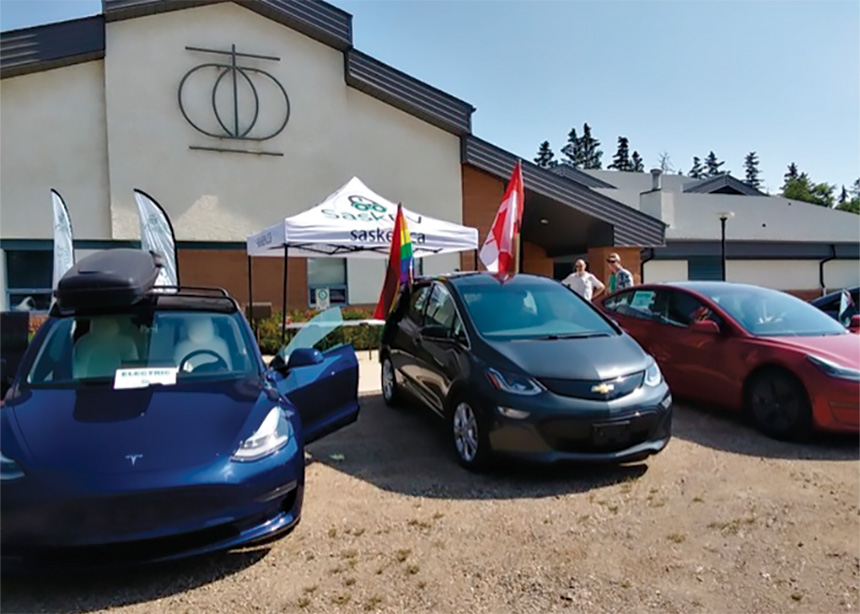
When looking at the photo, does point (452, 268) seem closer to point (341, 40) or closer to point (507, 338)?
point (341, 40)

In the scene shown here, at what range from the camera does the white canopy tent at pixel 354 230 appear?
319 inches

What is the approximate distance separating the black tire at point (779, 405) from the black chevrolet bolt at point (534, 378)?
1390 mm

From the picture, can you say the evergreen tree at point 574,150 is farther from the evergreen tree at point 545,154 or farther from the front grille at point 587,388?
the front grille at point 587,388

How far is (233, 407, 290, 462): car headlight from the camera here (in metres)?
3.05

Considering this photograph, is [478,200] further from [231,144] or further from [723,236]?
[723,236]

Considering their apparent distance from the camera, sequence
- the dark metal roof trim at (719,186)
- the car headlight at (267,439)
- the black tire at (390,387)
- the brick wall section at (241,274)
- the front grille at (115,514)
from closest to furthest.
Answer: the front grille at (115,514), the car headlight at (267,439), the black tire at (390,387), the brick wall section at (241,274), the dark metal roof trim at (719,186)

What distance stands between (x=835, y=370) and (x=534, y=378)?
2726mm

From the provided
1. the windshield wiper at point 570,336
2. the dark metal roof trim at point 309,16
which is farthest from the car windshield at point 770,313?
the dark metal roof trim at point 309,16

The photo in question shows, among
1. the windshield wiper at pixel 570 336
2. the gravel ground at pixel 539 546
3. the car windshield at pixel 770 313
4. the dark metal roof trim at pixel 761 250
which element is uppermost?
the dark metal roof trim at pixel 761 250

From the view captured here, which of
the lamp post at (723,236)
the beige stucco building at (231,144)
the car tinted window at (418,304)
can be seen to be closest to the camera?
the car tinted window at (418,304)

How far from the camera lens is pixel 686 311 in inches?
257

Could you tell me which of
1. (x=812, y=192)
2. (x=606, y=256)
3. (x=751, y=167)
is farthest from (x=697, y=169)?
(x=606, y=256)

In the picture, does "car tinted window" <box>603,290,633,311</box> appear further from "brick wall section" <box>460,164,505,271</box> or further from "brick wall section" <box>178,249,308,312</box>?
"brick wall section" <box>178,249,308,312</box>

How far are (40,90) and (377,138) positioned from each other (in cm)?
660
